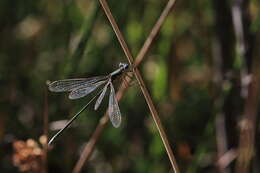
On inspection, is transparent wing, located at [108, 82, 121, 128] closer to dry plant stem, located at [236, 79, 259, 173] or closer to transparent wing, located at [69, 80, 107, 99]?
transparent wing, located at [69, 80, 107, 99]

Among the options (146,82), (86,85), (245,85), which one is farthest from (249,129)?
(146,82)

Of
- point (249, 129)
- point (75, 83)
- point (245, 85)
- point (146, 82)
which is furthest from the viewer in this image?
point (146, 82)

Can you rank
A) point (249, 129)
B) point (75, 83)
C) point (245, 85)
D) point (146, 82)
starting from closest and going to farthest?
point (75, 83), point (249, 129), point (245, 85), point (146, 82)

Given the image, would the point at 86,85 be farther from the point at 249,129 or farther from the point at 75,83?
the point at 249,129

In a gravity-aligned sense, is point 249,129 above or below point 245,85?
below

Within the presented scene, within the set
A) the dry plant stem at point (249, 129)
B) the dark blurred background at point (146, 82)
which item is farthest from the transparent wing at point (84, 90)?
the dry plant stem at point (249, 129)

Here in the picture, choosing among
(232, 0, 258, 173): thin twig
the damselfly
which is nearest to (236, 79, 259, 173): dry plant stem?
(232, 0, 258, 173): thin twig

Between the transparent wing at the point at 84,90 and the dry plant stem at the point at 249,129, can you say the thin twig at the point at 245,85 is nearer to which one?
the dry plant stem at the point at 249,129

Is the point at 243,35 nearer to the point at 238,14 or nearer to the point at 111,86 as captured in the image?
the point at 238,14
